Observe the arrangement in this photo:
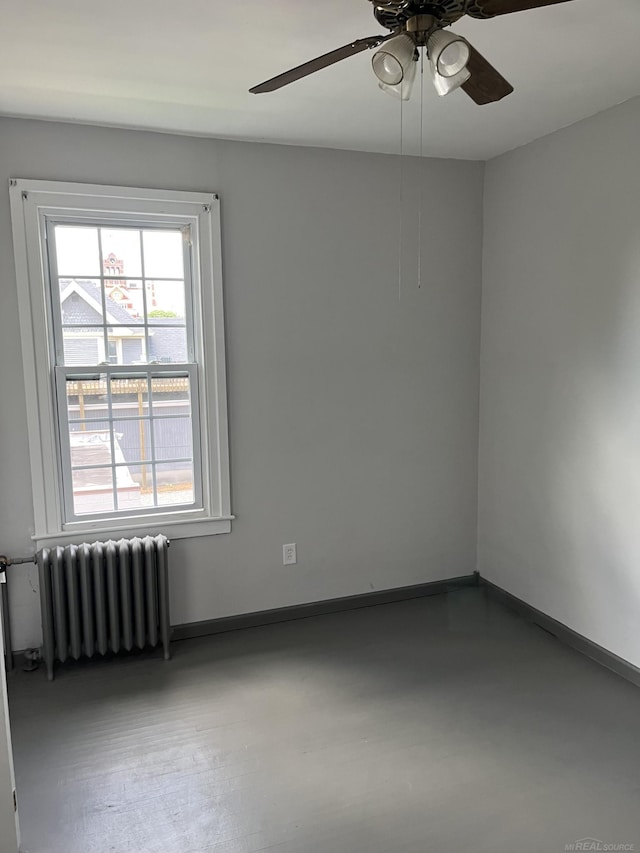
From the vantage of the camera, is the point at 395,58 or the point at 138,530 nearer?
the point at 395,58

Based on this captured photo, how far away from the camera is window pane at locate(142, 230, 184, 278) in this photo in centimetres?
308

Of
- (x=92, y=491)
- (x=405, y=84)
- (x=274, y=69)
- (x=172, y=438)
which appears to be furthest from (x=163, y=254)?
(x=405, y=84)

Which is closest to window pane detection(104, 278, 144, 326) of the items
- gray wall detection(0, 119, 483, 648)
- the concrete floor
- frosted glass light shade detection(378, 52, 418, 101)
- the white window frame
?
the white window frame

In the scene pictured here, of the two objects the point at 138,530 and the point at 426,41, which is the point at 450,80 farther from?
the point at 138,530

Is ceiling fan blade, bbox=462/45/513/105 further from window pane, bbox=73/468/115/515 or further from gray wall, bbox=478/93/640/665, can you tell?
window pane, bbox=73/468/115/515

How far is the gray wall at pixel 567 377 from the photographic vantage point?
2.73 m

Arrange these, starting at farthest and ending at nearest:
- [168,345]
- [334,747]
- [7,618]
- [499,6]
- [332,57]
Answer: [168,345], [7,618], [334,747], [332,57], [499,6]

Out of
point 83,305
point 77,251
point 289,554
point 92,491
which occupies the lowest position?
point 289,554

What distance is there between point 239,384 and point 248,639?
1.34 meters

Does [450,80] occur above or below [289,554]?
above

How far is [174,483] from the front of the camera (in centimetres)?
325

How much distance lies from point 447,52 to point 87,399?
2284 millimetres

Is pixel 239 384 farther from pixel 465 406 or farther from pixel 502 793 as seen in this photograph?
pixel 502 793

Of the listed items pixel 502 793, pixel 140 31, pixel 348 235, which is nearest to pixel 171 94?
pixel 140 31
